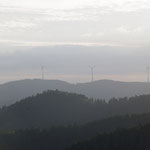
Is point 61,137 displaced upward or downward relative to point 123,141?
downward

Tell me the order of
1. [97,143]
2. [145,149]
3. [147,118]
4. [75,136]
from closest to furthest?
[145,149], [97,143], [147,118], [75,136]

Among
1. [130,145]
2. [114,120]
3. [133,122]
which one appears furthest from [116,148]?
[114,120]

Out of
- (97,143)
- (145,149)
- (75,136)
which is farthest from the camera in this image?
(75,136)

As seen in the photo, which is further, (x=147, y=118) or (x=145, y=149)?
(x=147, y=118)

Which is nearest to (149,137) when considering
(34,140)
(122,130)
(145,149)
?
(145,149)

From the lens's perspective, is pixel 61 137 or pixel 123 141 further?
pixel 61 137

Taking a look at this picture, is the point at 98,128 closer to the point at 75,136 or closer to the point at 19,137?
the point at 75,136

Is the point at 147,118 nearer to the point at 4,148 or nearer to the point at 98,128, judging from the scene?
the point at 98,128

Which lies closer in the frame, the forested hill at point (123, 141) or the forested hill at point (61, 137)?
the forested hill at point (123, 141)

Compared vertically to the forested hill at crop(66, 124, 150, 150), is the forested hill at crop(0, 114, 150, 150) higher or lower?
lower

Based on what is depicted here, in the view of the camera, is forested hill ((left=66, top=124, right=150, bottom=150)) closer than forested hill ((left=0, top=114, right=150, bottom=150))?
Yes

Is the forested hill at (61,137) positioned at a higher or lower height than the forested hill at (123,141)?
lower
